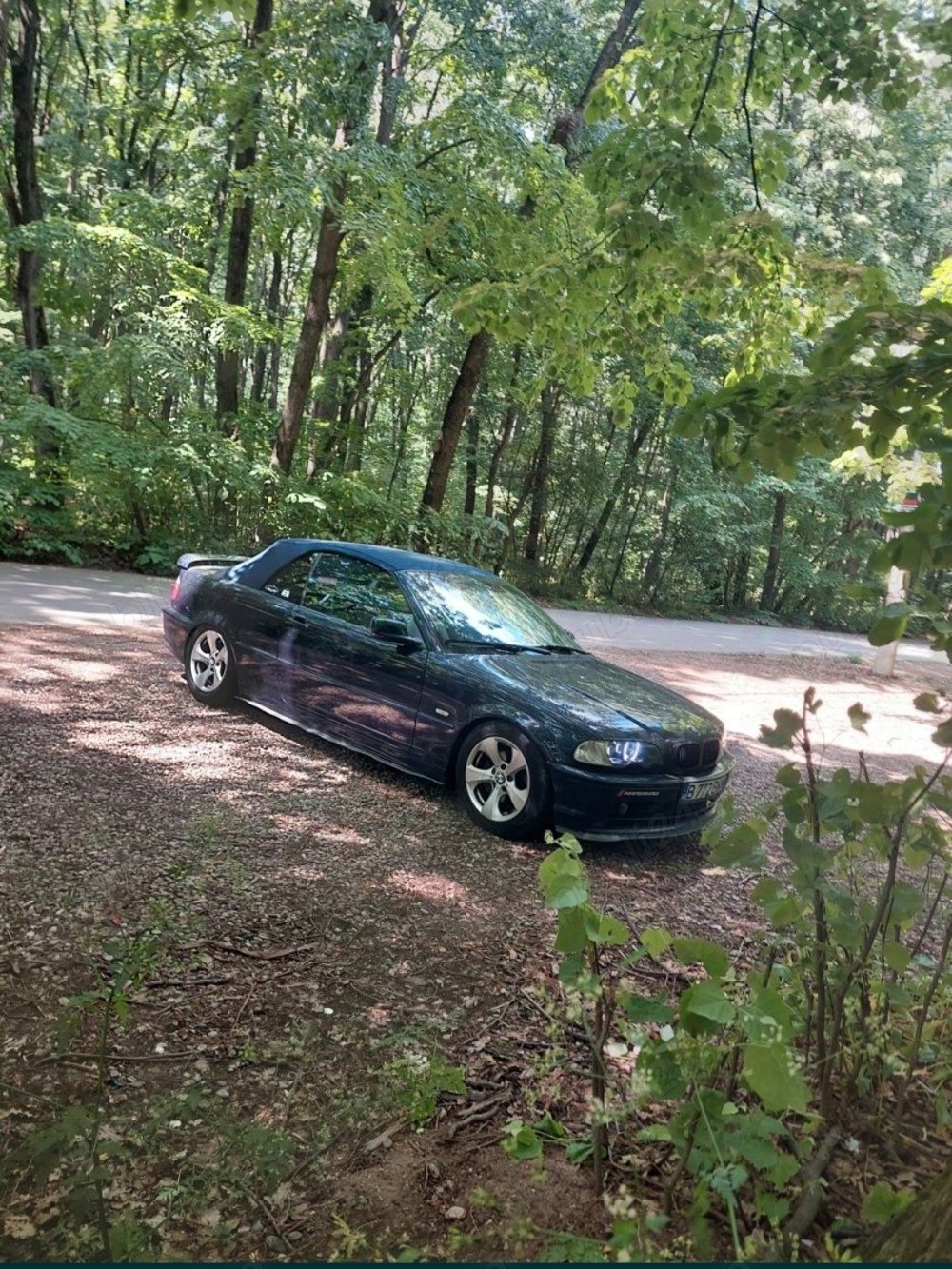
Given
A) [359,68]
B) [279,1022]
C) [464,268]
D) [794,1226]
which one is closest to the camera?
[794,1226]

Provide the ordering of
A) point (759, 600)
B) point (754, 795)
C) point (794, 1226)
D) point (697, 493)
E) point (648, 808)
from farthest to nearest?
point (759, 600), point (697, 493), point (754, 795), point (648, 808), point (794, 1226)

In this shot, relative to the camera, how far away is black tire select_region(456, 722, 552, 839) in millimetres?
5043

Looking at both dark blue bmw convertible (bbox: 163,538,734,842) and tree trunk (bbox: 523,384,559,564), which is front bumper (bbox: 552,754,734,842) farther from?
tree trunk (bbox: 523,384,559,564)

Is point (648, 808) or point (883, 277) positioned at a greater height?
point (883, 277)

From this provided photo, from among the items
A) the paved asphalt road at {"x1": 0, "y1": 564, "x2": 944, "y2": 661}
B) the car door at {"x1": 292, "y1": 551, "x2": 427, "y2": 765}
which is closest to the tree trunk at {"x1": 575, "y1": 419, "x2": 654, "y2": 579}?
→ the paved asphalt road at {"x1": 0, "y1": 564, "x2": 944, "y2": 661}

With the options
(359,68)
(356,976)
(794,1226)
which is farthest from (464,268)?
(794,1226)

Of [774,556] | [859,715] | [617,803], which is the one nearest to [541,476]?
[774,556]

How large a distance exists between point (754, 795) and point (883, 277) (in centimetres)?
434

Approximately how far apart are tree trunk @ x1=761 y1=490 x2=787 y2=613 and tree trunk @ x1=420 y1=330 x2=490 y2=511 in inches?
707

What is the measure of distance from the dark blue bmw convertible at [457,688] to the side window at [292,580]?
0.04 feet

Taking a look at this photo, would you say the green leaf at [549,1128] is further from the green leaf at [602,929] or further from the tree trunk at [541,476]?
the tree trunk at [541,476]

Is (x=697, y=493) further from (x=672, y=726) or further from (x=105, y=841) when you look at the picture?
(x=105, y=841)

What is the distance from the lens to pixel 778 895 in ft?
8.45

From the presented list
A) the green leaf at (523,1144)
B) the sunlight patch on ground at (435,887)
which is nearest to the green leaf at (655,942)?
the green leaf at (523,1144)
